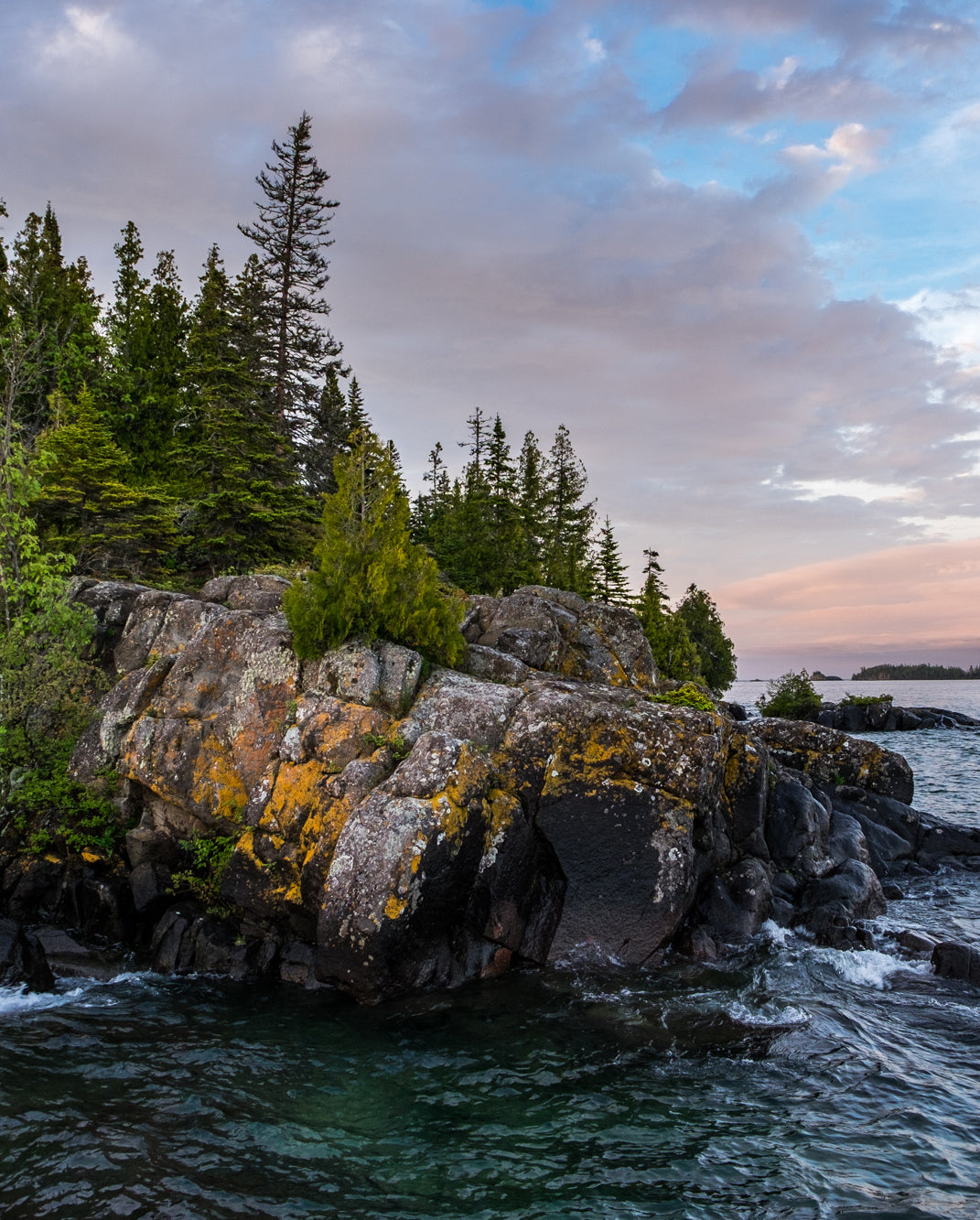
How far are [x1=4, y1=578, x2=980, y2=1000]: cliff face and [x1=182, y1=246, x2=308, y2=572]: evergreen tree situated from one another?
10969mm

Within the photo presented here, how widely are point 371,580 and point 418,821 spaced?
5.92 meters

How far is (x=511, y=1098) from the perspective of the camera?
816cm

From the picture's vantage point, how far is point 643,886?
11922mm

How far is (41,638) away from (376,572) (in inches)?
342

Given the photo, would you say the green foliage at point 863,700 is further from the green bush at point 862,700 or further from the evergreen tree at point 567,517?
the evergreen tree at point 567,517

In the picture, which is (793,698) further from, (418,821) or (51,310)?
(51,310)

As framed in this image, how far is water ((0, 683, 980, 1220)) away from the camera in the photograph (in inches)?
261

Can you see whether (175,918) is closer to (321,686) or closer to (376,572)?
(321,686)

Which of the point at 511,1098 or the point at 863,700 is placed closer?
the point at 511,1098

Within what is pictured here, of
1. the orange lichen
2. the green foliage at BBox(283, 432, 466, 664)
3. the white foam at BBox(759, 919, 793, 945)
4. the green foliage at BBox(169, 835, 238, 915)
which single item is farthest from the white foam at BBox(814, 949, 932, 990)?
the orange lichen

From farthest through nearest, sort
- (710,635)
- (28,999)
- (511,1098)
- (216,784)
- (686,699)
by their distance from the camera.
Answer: (710,635)
(686,699)
(216,784)
(28,999)
(511,1098)

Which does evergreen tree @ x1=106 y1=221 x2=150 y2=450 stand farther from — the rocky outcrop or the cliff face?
the rocky outcrop

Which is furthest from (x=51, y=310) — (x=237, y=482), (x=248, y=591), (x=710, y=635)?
(x=710, y=635)

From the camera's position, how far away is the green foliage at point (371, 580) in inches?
589
